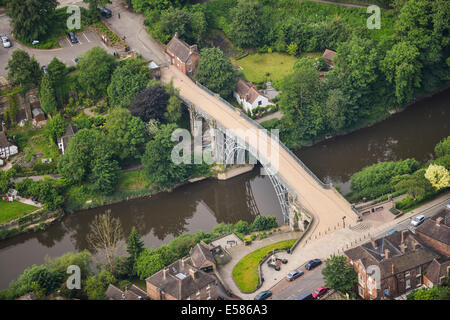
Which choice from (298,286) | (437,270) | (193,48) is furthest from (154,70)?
(437,270)

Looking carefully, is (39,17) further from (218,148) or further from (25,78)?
(218,148)

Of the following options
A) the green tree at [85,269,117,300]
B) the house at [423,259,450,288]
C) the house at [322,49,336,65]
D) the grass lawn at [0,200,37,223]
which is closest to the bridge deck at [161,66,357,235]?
the house at [423,259,450,288]

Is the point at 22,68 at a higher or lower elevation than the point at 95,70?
higher

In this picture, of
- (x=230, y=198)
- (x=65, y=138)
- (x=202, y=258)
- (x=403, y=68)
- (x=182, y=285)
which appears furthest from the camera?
(x=403, y=68)

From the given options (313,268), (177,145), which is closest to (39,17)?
(177,145)

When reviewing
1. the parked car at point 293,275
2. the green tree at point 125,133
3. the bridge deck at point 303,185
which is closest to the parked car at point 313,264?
the parked car at point 293,275

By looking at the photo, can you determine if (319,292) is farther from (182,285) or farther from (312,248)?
(182,285)
